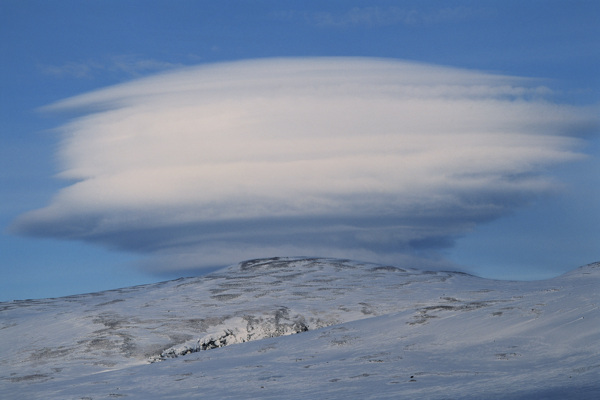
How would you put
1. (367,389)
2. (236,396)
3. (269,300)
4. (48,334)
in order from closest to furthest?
1. (367,389)
2. (236,396)
3. (48,334)
4. (269,300)

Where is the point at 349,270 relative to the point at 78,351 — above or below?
above

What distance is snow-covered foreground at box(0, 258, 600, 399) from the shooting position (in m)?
14.0

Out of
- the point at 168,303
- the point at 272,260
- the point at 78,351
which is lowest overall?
the point at 78,351

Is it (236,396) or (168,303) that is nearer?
(236,396)

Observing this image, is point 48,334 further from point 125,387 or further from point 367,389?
point 367,389

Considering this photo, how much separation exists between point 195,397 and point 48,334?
13.5 metres

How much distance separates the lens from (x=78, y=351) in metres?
23.8

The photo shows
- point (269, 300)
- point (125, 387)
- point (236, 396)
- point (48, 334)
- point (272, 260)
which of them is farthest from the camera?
point (272, 260)

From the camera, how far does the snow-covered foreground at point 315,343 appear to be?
1399 cm

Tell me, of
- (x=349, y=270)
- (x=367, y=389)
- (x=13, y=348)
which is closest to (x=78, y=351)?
(x=13, y=348)

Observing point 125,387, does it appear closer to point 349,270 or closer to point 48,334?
point 48,334

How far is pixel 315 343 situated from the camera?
20.0m

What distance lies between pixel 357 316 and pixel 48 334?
12946 mm

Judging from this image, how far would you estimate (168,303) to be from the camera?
32.0 metres
